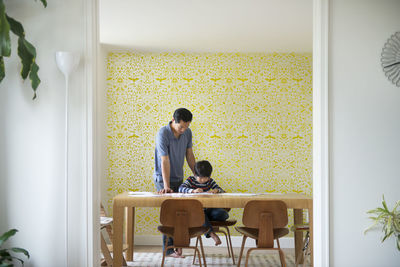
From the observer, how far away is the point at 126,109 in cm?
606

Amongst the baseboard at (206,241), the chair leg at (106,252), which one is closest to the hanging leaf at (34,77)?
the chair leg at (106,252)

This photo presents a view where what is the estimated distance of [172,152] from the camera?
4859 mm

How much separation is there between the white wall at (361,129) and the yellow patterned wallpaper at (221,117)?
2976 millimetres

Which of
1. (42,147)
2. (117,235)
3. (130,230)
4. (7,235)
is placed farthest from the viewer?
(130,230)

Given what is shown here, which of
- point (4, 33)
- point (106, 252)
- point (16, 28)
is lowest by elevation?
point (106, 252)

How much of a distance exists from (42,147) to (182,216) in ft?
4.39

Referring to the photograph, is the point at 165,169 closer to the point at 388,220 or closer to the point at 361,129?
the point at 361,129

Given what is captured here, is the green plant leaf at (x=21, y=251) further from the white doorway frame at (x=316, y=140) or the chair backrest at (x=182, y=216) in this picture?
the chair backrest at (x=182, y=216)

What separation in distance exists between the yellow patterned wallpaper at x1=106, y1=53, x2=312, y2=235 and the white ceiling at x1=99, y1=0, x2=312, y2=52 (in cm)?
32

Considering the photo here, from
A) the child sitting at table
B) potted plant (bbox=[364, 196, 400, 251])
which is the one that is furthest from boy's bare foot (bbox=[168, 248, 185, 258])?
potted plant (bbox=[364, 196, 400, 251])

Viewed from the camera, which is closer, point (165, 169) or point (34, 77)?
point (34, 77)

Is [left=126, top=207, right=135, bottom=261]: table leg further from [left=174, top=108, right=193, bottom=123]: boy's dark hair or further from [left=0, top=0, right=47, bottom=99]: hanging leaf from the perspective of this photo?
[left=0, top=0, right=47, bottom=99]: hanging leaf

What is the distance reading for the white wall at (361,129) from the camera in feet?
10.0

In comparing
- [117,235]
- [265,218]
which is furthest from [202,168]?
[117,235]
